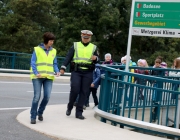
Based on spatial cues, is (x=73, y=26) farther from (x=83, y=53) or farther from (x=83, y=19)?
(x=83, y=53)

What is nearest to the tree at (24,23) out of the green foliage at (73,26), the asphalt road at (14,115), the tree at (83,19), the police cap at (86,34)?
the green foliage at (73,26)

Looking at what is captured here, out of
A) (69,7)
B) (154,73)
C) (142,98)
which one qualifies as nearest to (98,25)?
(69,7)

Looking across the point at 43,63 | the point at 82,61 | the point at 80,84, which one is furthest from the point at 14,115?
the point at 82,61

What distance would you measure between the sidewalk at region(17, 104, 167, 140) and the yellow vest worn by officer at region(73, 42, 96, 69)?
4.02ft

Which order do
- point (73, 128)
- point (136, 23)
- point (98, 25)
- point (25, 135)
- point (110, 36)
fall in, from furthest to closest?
point (110, 36) < point (98, 25) < point (136, 23) < point (73, 128) < point (25, 135)

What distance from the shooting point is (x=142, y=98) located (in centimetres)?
831

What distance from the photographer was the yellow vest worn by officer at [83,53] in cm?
848

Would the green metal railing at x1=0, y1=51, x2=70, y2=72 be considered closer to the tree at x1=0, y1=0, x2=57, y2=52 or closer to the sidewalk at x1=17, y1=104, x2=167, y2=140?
the tree at x1=0, y1=0, x2=57, y2=52

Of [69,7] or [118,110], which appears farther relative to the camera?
[69,7]

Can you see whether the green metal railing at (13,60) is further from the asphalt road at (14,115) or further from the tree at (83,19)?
the tree at (83,19)

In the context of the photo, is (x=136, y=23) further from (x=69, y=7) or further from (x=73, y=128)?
(x=69, y=7)

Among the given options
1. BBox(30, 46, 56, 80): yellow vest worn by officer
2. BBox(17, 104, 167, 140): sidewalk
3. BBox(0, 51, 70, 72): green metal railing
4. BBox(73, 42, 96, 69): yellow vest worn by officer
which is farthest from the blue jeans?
BBox(0, 51, 70, 72): green metal railing

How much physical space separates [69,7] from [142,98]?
32.8 m

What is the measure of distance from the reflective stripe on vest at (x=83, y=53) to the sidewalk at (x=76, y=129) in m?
1.24
